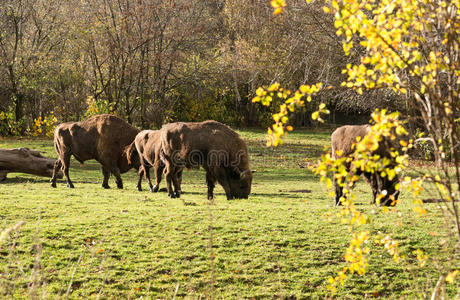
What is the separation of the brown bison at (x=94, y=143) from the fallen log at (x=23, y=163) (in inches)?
43.2

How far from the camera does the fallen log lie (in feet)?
55.1

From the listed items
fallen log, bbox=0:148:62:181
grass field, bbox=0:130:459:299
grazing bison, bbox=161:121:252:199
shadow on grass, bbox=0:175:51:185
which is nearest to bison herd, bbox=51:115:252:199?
grazing bison, bbox=161:121:252:199

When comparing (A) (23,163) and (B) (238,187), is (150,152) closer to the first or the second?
(B) (238,187)

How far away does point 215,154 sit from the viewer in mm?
13500

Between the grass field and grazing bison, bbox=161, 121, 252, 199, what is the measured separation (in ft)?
2.27

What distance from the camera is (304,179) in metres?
20.4

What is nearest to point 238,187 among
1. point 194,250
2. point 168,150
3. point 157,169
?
point 168,150

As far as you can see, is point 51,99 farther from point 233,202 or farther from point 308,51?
point 233,202

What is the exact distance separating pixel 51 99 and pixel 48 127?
4.72 meters

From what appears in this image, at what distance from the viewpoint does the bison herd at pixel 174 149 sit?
1350 cm

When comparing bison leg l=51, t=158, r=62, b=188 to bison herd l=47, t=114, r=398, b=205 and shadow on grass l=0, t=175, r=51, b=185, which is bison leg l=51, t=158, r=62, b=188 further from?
shadow on grass l=0, t=175, r=51, b=185

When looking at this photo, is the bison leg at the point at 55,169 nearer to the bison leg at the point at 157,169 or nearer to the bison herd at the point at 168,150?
the bison herd at the point at 168,150

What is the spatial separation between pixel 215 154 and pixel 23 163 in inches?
277

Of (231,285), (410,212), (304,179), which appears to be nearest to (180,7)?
(304,179)
